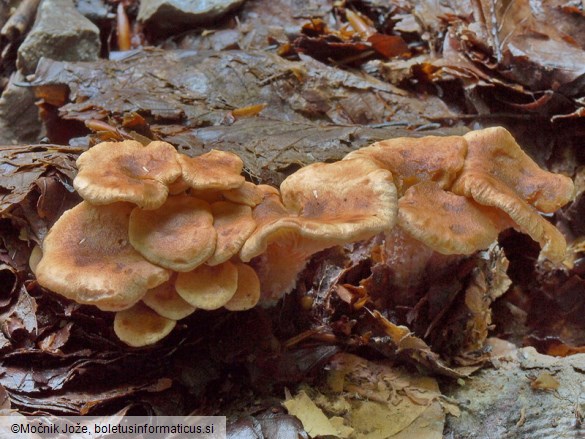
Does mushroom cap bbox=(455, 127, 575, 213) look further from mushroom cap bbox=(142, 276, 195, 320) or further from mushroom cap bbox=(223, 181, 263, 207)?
mushroom cap bbox=(142, 276, 195, 320)

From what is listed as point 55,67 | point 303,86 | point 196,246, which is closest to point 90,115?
point 55,67

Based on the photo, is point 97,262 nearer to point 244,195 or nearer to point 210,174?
point 210,174

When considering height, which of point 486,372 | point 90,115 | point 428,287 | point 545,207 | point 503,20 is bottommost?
point 486,372

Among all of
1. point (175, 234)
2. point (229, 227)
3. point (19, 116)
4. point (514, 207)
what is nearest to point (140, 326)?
point (175, 234)

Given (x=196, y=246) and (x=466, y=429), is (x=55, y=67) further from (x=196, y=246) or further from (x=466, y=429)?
(x=466, y=429)

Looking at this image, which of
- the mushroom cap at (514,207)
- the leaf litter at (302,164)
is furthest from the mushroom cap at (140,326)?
the mushroom cap at (514,207)

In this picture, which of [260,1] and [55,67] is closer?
[55,67]
